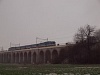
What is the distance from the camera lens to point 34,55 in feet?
302

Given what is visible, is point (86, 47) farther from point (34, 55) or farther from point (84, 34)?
point (34, 55)

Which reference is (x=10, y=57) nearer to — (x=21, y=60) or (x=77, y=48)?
(x=21, y=60)

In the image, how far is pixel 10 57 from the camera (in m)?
113

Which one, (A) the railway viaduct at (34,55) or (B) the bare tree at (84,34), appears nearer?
(B) the bare tree at (84,34)

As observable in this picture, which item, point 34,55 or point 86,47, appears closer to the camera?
point 86,47

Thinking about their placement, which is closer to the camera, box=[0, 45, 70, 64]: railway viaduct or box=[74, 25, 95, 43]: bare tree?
box=[74, 25, 95, 43]: bare tree

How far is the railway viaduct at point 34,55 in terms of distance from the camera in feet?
256

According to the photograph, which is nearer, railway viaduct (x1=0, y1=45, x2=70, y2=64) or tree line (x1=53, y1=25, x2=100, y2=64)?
tree line (x1=53, y1=25, x2=100, y2=64)

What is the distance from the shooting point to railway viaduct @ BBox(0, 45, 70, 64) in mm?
78125

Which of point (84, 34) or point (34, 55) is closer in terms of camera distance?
point (84, 34)

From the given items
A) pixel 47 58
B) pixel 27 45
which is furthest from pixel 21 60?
pixel 47 58

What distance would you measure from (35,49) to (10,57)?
28824 millimetres

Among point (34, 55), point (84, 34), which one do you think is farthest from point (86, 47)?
point (34, 55)

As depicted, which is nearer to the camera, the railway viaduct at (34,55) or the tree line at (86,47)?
the tree line at (86,47)
